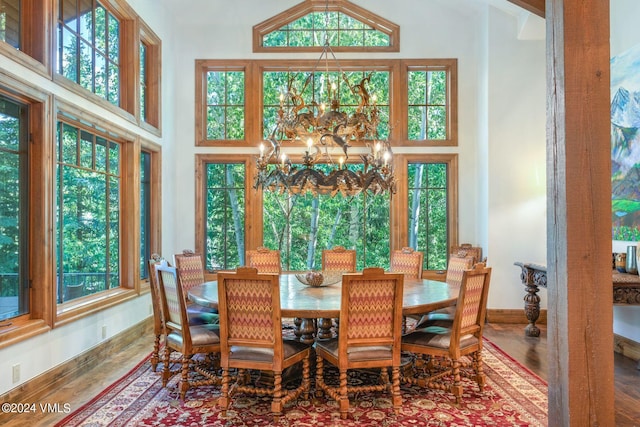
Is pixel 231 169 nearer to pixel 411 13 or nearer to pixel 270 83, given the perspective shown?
pixel 270 83

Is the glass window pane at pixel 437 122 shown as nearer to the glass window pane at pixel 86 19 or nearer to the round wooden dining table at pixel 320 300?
the round wooden dining table at pixel 320 300

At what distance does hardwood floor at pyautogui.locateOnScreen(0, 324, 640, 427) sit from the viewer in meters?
2.80

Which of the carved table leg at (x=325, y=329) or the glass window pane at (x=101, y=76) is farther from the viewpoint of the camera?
the glass window pane at (x=101, y=76)

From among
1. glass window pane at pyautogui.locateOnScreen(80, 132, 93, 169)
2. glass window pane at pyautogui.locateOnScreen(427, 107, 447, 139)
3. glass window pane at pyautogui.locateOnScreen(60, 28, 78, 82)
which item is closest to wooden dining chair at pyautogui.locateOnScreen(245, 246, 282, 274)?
glass window pane at pyautogui.locateOnScreen(80, 132, 93, 169)

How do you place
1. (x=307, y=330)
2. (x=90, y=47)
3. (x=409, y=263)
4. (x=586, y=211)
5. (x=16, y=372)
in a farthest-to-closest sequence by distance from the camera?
(x=409, y=263) → (x=90, y=47) → (x=307, y=330) → (x=16, y=372) → (x=586, y=211)

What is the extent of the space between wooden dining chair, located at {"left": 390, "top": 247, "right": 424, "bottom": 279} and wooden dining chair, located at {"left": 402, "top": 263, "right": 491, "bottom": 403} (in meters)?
1.31

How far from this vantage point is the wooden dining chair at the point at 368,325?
9.06 feet

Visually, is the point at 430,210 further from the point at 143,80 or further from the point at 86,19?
the point at 86,19

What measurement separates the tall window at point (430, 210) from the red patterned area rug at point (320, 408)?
298 cm

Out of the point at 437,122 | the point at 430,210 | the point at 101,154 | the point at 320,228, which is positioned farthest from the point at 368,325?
the point at 437,122

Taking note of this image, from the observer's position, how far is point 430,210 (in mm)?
6336

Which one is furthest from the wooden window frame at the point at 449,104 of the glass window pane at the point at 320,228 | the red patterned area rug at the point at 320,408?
the red patterned area rug at the point at 320,408

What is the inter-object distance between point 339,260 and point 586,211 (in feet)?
12.4

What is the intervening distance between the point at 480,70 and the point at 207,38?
159 inches
